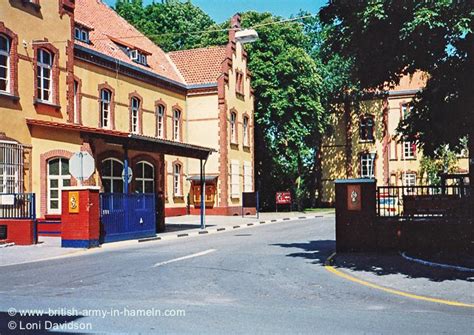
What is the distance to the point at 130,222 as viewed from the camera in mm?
20984

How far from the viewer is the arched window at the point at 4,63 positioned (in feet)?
76.9

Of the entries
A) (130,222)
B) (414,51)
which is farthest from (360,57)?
(130,222)

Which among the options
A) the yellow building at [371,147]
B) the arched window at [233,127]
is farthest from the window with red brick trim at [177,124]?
the yellow building at [371,147]


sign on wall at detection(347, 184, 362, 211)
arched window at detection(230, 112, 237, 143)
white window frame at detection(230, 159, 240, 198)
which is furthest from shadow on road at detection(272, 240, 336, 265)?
arched window at detection(230, 112, 237, 143)

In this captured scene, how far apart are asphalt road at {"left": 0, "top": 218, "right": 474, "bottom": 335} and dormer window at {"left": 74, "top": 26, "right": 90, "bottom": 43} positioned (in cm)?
1860

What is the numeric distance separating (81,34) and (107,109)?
425 centimetres

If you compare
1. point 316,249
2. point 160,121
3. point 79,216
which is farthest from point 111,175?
point 316,249

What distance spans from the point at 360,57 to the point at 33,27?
55.7ft

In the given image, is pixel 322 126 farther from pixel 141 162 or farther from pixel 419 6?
pixel 419 6

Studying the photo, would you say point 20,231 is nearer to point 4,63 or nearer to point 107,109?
point 4,63

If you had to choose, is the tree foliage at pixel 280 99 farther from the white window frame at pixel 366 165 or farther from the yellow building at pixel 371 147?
the white window frame at pixel 366 165

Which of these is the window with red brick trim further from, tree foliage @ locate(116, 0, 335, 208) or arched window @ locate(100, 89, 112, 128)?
tree foliage @ locate(116, 0, 335, 208)

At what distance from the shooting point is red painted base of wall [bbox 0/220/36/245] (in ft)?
63.9

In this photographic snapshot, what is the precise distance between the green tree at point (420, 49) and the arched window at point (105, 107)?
20807mm
